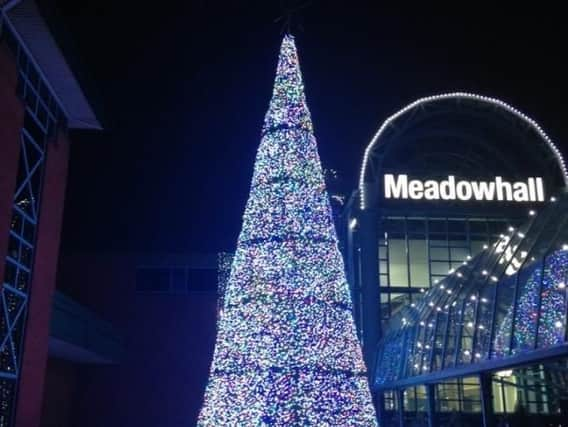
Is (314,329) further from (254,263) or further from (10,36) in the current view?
(10,36)

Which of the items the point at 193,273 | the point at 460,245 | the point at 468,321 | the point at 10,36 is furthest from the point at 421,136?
the point at 10,36

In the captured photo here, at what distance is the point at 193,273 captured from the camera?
24.7 metres

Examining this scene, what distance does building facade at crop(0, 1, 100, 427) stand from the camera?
32.3ft

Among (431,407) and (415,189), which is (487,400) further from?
(415,189)

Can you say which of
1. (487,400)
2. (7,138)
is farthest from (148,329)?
(487,400)

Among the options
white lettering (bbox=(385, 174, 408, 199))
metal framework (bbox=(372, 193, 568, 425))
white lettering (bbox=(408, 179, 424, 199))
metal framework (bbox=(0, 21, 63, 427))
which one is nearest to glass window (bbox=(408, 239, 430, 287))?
white lettering (bbox=(408, 179, 424, 199))

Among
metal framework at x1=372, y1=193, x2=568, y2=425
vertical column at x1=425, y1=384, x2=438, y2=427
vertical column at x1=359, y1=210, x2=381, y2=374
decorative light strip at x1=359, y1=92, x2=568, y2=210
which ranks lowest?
vertical column at x1=425, y1=384, x2=438, y2=427

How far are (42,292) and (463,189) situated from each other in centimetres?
1578

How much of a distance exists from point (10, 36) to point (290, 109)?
538cm

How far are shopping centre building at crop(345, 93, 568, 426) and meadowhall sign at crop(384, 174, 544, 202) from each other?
1.5 inches

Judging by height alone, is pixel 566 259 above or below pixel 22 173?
below

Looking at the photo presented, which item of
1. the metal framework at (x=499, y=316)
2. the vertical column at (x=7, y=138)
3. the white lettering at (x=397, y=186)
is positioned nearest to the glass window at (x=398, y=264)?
the white lettering at (x=397, y=186)

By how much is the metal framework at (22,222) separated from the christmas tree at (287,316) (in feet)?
11.4

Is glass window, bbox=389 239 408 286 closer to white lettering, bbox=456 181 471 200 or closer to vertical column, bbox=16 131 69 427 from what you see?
white lettering, bbox=456 181 471 200
